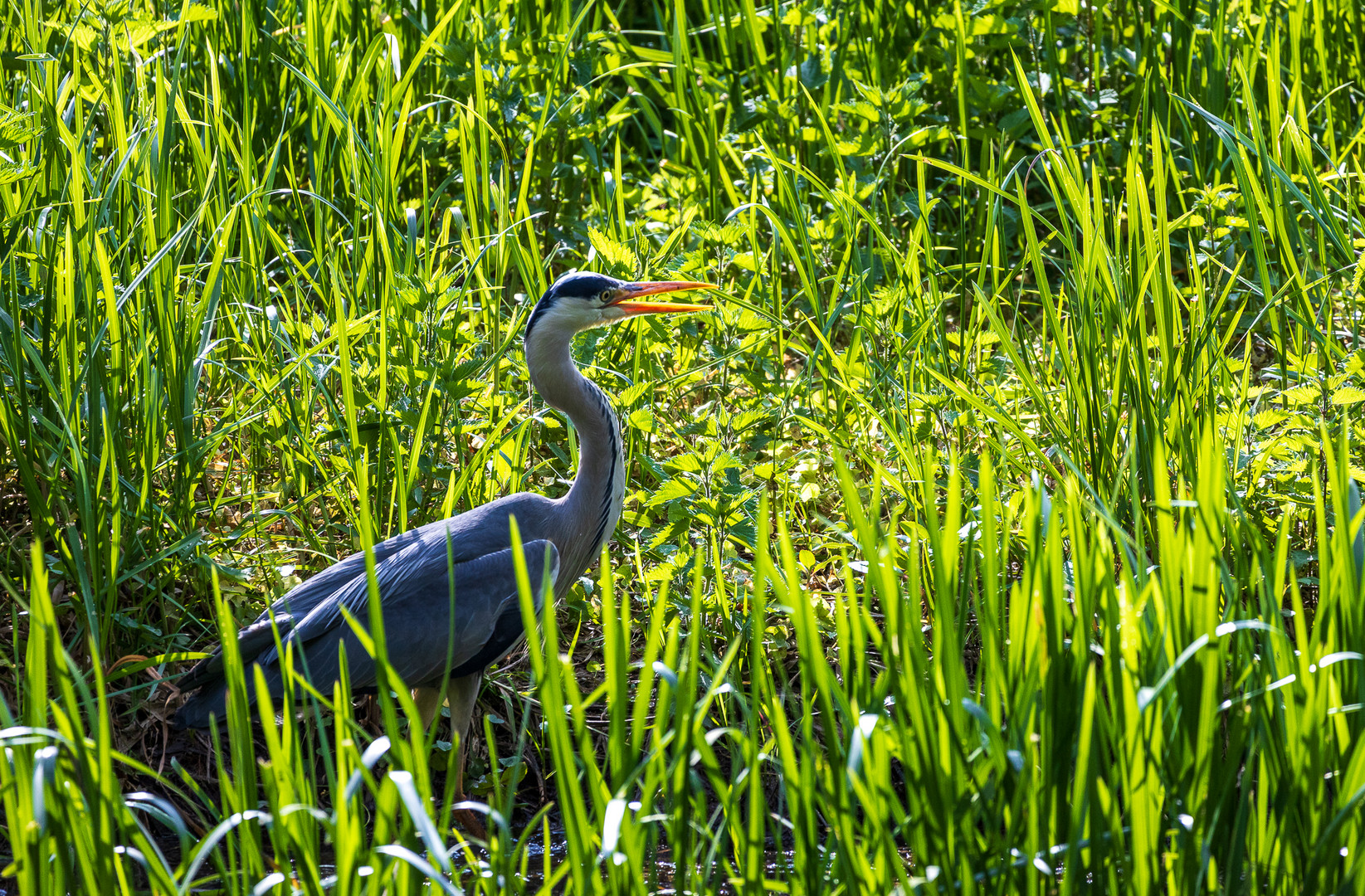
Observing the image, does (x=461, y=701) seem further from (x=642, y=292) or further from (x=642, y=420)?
(x=642, y=292)

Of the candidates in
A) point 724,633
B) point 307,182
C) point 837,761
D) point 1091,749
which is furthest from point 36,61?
point 1091,749

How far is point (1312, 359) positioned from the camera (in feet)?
9.73

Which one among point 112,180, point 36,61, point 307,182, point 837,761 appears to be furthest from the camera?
point 307,182

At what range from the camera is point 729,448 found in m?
3.35

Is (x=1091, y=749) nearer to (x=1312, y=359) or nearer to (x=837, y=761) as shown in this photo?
(x=837, y=761)

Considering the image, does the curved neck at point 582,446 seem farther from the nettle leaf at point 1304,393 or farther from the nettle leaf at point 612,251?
the nettle leaf at point 1304,393

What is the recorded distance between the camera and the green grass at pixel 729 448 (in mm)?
1638

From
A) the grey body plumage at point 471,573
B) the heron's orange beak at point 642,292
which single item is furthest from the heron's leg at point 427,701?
the heron's orange beak at point 642,292

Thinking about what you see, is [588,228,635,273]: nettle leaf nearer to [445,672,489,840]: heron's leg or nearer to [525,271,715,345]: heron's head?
[525,271,715,345]: heron's head

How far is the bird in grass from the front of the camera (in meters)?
2.83

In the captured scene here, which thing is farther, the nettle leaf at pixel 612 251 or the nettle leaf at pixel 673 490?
the nettle leaf at pixel 612 251

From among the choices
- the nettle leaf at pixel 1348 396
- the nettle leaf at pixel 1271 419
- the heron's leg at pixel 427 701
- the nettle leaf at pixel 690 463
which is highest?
the nettle leaf at pixel 1348 396

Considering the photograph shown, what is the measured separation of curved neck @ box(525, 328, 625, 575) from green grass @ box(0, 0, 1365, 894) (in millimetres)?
103

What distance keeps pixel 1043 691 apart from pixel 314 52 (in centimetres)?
306
